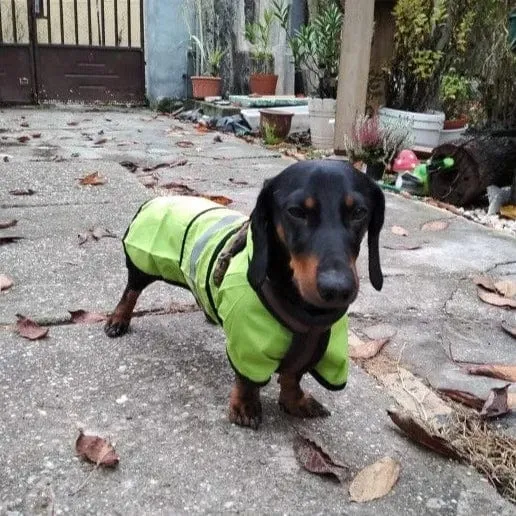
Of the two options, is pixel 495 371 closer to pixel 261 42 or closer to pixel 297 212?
pixel 297 212

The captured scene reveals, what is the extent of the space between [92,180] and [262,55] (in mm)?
5236

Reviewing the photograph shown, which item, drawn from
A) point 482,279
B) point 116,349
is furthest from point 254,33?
point 116,349

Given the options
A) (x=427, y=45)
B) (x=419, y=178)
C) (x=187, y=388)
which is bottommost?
(x=187, y=388)

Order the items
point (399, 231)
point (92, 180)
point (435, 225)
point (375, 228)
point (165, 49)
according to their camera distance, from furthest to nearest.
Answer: point (165, 49) < point (92, 180) < point (435, 225) < point (399, 231) < point (375, 228)

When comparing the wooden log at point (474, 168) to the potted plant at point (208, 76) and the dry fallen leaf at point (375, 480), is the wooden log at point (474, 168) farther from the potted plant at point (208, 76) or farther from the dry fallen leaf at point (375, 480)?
the potted plant at point (208, 76)

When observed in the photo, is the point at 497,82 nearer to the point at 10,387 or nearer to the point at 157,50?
the point at 10,387

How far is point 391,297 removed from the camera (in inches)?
100

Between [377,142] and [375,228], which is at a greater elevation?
[375,228]

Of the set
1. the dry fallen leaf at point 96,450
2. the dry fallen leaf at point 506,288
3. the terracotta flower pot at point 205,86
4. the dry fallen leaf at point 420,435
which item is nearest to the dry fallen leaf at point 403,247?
the dry fallen leaf at point 506,288

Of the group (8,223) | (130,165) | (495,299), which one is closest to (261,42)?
(130,165)

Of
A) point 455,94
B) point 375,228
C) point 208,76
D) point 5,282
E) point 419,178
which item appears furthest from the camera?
point 208,76

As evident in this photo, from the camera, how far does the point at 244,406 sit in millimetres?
1656

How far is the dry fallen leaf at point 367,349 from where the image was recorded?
6.81 ft

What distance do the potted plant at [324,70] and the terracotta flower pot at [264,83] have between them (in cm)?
191
